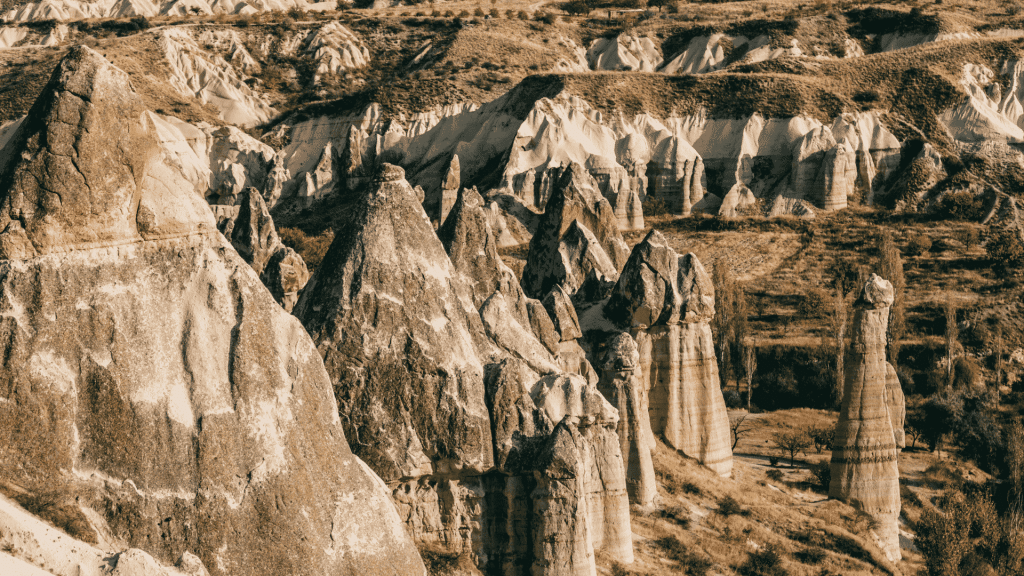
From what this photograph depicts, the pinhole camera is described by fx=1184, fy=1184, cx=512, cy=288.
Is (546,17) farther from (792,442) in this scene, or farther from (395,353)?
(395,353)

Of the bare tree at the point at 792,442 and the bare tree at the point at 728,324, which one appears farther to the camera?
the bare tree at the point at 728,324

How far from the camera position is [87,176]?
40.4 ft

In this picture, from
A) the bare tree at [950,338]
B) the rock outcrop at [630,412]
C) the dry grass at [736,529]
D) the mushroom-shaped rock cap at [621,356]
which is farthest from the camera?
the bare tree at [950,338]

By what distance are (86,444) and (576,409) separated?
9.22m

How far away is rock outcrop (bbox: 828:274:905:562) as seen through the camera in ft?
95.2

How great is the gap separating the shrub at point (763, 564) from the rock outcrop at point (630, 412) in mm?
2399

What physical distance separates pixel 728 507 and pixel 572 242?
13274 millimetres

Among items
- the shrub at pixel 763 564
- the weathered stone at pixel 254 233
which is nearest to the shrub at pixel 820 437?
the shrub at pixel 763 564

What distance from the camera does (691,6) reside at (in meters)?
125

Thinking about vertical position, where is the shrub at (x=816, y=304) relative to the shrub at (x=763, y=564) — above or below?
above

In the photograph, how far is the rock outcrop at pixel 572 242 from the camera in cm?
3722

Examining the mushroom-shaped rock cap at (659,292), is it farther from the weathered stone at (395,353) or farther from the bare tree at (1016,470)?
the weathered stone at (395,353)

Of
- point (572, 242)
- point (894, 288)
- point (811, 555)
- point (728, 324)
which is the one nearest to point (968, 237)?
point (894, 288)

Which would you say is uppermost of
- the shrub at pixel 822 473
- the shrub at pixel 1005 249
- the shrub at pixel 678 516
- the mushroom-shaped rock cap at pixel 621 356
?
the shrub at pixel 1005 249
